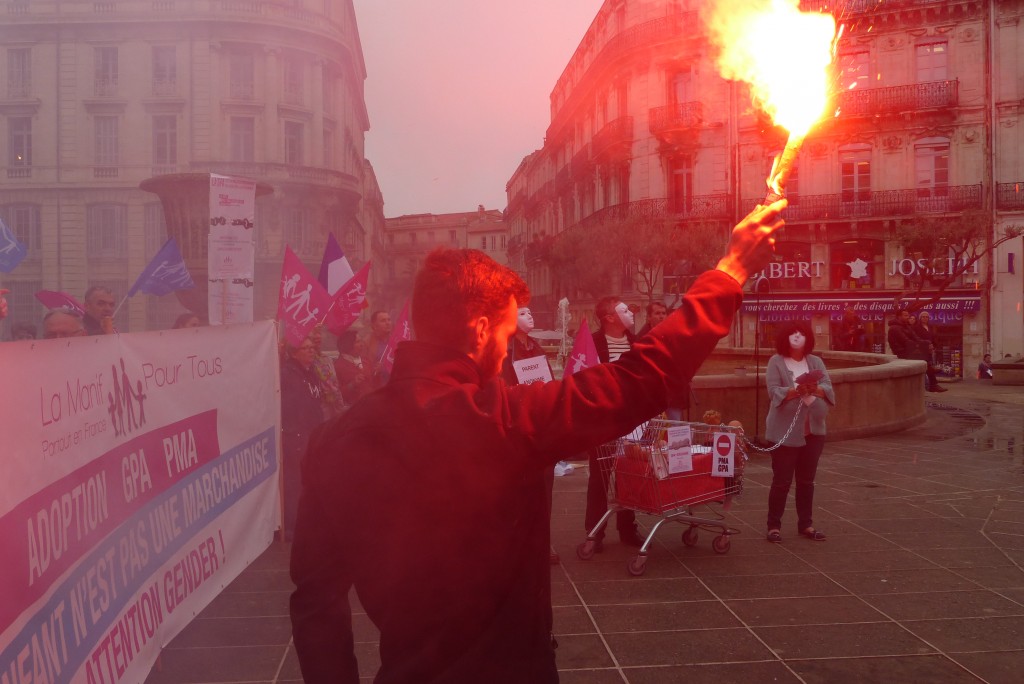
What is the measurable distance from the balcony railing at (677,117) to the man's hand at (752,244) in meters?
32.5

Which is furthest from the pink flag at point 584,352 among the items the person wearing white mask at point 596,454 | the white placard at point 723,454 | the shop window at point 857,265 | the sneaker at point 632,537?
the shop window at point 857,265

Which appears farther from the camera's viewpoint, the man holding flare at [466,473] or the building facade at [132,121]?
the building facade at [132,121]

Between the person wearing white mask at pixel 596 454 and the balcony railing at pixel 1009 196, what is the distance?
2747 cm

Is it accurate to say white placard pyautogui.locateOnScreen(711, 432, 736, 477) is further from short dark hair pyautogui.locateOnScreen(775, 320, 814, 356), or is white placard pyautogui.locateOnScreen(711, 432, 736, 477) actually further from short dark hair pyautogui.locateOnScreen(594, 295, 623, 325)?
short dark hair pyautogui.locateOnScreen(594, 295, 623, 325)

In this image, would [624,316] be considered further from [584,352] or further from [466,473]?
[466,473]

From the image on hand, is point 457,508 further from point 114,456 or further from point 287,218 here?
point 287,218

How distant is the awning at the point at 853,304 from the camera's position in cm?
2931

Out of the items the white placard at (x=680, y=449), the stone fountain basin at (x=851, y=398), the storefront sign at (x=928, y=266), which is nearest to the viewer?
the white placard at (x=680, y=449)

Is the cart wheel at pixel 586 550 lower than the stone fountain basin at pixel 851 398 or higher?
lower

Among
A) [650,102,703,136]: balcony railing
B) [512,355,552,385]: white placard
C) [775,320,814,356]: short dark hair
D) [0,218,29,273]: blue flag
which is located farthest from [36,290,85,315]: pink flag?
[650,102,703,136]: balcony railing

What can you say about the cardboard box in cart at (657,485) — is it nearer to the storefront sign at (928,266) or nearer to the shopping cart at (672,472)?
the shopping cart at (672,472)

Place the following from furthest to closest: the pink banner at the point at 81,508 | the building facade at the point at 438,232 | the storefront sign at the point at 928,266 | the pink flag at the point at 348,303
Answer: the building facade at the point at 438,232, the storefront sign at the point at 928,266, the pink flag at the point at 348,303, the pink banner at the point at 81,508

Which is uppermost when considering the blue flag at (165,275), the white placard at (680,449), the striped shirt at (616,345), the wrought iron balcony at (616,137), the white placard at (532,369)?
the wrought iron balcony at (616,137)

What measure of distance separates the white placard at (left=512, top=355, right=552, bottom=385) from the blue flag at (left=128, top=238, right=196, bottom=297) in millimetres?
4461
